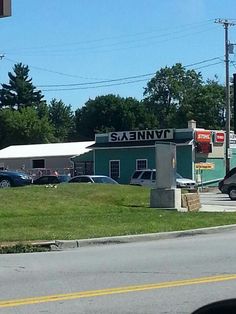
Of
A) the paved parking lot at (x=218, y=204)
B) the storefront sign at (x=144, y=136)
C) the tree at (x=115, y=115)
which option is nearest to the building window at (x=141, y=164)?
the storefront sign at (x=144, y=136)

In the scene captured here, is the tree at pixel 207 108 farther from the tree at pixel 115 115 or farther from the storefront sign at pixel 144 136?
the storefront sign at pixel 144 136

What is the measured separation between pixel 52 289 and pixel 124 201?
17985 millimetres

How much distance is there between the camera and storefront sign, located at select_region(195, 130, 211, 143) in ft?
172

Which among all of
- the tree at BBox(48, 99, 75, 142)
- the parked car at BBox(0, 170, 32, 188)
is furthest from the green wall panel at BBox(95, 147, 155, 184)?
the tree at BBox(48, 99, 75, 142)

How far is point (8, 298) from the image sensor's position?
8.52 metres

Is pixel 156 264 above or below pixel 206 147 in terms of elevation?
below

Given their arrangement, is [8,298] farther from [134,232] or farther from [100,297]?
[134,232]

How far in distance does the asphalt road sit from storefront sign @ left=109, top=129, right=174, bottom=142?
129 feet

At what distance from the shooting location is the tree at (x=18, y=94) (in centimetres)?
14025

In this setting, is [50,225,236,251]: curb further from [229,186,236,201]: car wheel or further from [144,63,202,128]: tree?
[144,63,202,128]: tree

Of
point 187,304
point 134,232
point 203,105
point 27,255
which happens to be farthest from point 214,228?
point 203,105

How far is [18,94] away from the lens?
141375 millimetres

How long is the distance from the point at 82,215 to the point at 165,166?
4880 mm

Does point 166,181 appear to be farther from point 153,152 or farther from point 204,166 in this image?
point 153,152
